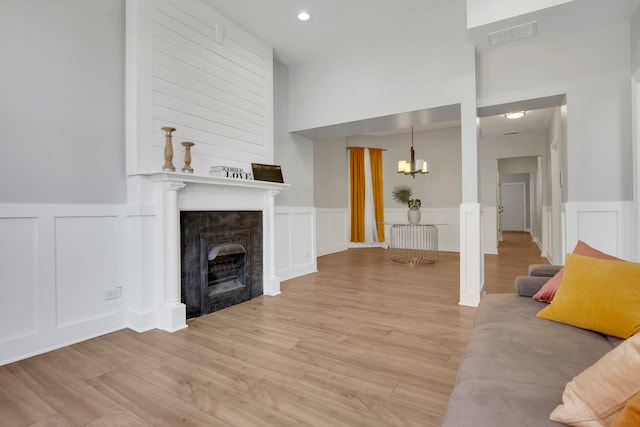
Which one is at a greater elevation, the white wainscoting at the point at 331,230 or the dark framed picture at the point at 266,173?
the dark framed picture at the point at 266,173

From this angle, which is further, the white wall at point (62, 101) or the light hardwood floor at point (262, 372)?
the white wall at point (62, 101)

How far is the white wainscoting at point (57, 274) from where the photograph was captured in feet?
6.71

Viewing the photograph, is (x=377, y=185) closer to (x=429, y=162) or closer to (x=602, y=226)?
(x=429, y=162)

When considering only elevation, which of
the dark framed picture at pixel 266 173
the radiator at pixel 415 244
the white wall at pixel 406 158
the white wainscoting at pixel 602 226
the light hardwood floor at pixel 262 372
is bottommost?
the light hardwood floor at pixel 262 372

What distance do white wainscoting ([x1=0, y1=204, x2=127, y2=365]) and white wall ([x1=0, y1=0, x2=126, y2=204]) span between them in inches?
5.3

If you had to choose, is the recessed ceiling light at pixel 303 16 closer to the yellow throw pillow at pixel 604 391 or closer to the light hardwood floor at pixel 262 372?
the light hardwood floor at pixel 262 372

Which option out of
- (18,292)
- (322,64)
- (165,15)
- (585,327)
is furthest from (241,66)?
(585,327)

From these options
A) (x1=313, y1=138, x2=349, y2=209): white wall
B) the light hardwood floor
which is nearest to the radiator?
(x1=313, y1=138, x2=349, y2=209): white wall

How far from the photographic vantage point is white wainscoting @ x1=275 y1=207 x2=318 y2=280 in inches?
163

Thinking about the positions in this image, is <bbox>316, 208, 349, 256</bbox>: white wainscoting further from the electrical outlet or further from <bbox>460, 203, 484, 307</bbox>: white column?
the electrical outlet

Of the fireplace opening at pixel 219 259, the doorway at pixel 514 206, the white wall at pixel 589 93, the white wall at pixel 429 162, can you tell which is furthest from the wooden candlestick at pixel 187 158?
the doorway at pixel 514 206

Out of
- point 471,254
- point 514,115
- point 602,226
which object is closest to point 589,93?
point 602,226

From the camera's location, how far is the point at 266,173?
366cm

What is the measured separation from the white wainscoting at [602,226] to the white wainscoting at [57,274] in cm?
395
